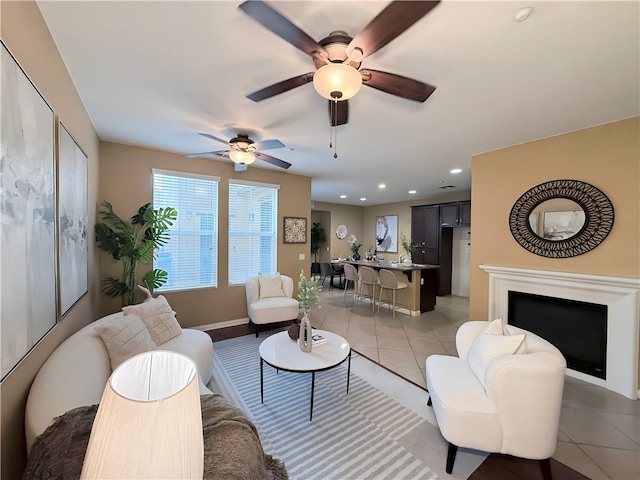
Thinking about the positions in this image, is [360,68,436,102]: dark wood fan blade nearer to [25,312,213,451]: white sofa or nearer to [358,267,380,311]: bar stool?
[25,312,213,451]: white sofa

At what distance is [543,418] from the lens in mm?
1515

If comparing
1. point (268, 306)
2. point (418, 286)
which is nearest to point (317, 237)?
point (418, 286)

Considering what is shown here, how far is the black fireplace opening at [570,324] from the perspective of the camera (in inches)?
109

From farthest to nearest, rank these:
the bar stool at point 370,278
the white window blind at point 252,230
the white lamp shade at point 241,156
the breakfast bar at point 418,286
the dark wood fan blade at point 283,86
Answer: the bar stool at point 370,278
the breakfast bar at point 418,286
the white window blind at point 252,230
the white lamp shade at point 241,156
the dark wood fan blade at point 283,86

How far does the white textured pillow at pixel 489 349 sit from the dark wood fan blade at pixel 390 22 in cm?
Result: 193

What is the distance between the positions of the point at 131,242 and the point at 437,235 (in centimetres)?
627

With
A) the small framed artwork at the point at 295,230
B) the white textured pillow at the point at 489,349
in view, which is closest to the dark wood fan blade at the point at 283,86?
the white textured pillow at the point at 489,349

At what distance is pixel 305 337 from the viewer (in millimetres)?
2480

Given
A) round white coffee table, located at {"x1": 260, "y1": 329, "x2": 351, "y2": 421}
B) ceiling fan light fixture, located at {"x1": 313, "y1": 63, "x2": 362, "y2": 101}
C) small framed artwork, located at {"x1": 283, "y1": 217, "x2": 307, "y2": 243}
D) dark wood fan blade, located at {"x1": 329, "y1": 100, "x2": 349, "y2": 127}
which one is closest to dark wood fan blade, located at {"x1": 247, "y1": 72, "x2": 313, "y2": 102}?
ceiling fan light fixture, located at {"x1": 313, "y1": 63, "x2": 362, "y2": 101}

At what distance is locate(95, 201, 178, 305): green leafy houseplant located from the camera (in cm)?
311

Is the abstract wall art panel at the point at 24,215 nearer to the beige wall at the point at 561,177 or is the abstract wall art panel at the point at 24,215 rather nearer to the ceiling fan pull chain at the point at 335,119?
the ceiling fan pull chain at the point at 335,119

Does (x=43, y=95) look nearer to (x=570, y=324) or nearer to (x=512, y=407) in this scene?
(x=512, y=407)

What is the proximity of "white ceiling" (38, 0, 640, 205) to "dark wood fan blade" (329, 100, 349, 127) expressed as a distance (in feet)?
0.95

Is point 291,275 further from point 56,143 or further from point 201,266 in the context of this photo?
point 56,143
